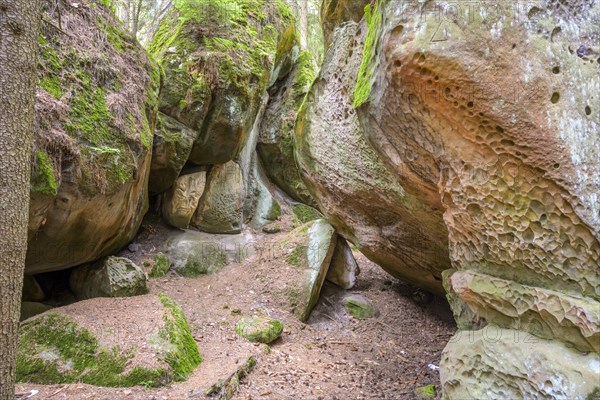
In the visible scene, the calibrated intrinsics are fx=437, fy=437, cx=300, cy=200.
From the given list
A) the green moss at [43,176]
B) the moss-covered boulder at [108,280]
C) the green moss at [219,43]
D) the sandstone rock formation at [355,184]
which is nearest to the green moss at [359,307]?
the sandstone rock formation at [355,184]

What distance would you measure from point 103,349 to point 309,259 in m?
4.57

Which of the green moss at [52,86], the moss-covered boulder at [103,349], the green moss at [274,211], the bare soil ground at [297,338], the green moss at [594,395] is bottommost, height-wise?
the bare soil ground at [297,338]

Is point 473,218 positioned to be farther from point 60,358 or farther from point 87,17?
point 87,17

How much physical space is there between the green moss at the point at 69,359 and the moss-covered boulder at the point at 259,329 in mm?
1960

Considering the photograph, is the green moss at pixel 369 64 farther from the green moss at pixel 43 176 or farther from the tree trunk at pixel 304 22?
the tree trunk at pixel 304 22

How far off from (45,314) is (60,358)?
83 cm

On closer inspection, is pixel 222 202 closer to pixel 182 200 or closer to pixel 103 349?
pixel 182 200

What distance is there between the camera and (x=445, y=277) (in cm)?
595

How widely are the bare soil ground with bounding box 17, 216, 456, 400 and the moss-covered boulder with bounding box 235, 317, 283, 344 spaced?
0.14 metres

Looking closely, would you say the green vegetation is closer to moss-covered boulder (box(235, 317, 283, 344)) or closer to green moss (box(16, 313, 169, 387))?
green moss (box(16, 313, 169, 387))

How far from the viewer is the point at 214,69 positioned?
1008 centimetres

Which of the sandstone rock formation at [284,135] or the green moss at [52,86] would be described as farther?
the sandstone rock formation at [284,135]

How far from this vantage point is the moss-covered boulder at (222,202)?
11.2m

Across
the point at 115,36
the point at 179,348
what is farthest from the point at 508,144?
the point at 115,36
